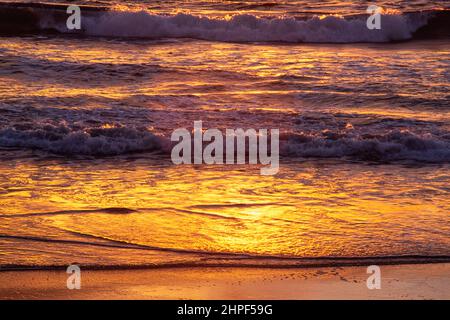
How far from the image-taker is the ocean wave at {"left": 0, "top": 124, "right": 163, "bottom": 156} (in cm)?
860

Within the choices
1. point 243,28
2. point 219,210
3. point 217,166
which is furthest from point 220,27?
point 219,210

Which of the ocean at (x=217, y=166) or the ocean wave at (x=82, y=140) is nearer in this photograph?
the ocean at (x=217, y=166)

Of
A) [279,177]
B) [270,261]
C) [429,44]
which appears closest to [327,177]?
[279,177]

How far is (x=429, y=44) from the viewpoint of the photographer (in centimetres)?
1792

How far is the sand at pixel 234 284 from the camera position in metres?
4.71

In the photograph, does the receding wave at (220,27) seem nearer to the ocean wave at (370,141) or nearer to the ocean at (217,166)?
the ocean at (217,166)

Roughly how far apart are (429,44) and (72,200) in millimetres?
12910

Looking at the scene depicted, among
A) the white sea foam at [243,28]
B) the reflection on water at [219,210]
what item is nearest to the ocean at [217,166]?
the reflection on water at [219,210]

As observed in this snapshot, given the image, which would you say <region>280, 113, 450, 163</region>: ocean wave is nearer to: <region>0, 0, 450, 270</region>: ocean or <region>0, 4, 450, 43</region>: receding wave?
<region>0, 0, 450, 270</region>: ocean

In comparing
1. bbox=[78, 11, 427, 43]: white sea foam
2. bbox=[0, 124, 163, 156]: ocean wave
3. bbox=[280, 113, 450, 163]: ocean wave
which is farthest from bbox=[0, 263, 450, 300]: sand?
bbox=[78, 11, 427, 43]: white sea foam

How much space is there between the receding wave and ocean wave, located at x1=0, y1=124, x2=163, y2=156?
8970 mm

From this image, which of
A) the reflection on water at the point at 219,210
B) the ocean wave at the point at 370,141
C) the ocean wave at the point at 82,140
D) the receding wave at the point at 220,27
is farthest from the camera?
the receding wave at the point at 220,27

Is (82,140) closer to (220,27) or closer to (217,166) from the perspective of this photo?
(217,166)

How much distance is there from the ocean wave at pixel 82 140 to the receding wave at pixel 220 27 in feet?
29.4
